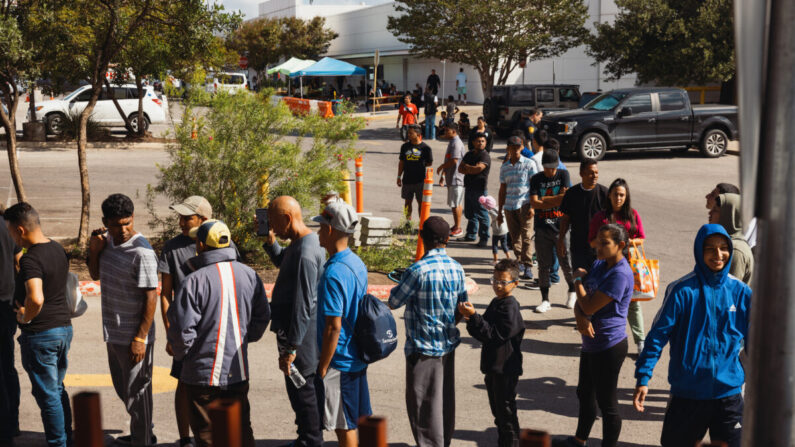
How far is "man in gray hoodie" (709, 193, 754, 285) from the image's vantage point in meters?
5.54

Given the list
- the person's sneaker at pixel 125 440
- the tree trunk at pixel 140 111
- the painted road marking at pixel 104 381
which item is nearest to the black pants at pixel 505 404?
the person's sneaker at pixel 125 440

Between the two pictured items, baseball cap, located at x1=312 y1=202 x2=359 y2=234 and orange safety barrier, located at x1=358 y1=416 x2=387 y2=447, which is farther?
baseball cap, located at x1=312 y1=202 x2=359 y2=234

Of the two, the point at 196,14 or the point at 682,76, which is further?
the point at 682,76

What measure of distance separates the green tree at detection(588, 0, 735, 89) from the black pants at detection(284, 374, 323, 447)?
26222 millimetres

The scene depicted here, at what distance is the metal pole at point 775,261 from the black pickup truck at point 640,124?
19.5 metres

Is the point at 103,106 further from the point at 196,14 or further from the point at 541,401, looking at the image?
the point at 541,401

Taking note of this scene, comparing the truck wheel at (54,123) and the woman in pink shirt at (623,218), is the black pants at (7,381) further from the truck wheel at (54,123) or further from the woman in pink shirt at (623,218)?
the truck wheel at (54,123)

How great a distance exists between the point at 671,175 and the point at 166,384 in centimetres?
1573

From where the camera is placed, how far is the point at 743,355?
507 cm

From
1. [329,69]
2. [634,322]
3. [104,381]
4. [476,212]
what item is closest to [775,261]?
[634,322]

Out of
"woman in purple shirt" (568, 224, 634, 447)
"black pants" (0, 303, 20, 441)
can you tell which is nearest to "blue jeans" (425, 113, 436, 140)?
"woman in purple shirt" (568, 224, 634, 447)

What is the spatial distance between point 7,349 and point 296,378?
7.15ft

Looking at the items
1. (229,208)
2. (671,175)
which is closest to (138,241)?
(229,208)

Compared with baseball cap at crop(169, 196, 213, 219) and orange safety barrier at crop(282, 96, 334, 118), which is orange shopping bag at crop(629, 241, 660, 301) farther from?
orange safety barrier at crop(282, 96, 334, 118)
